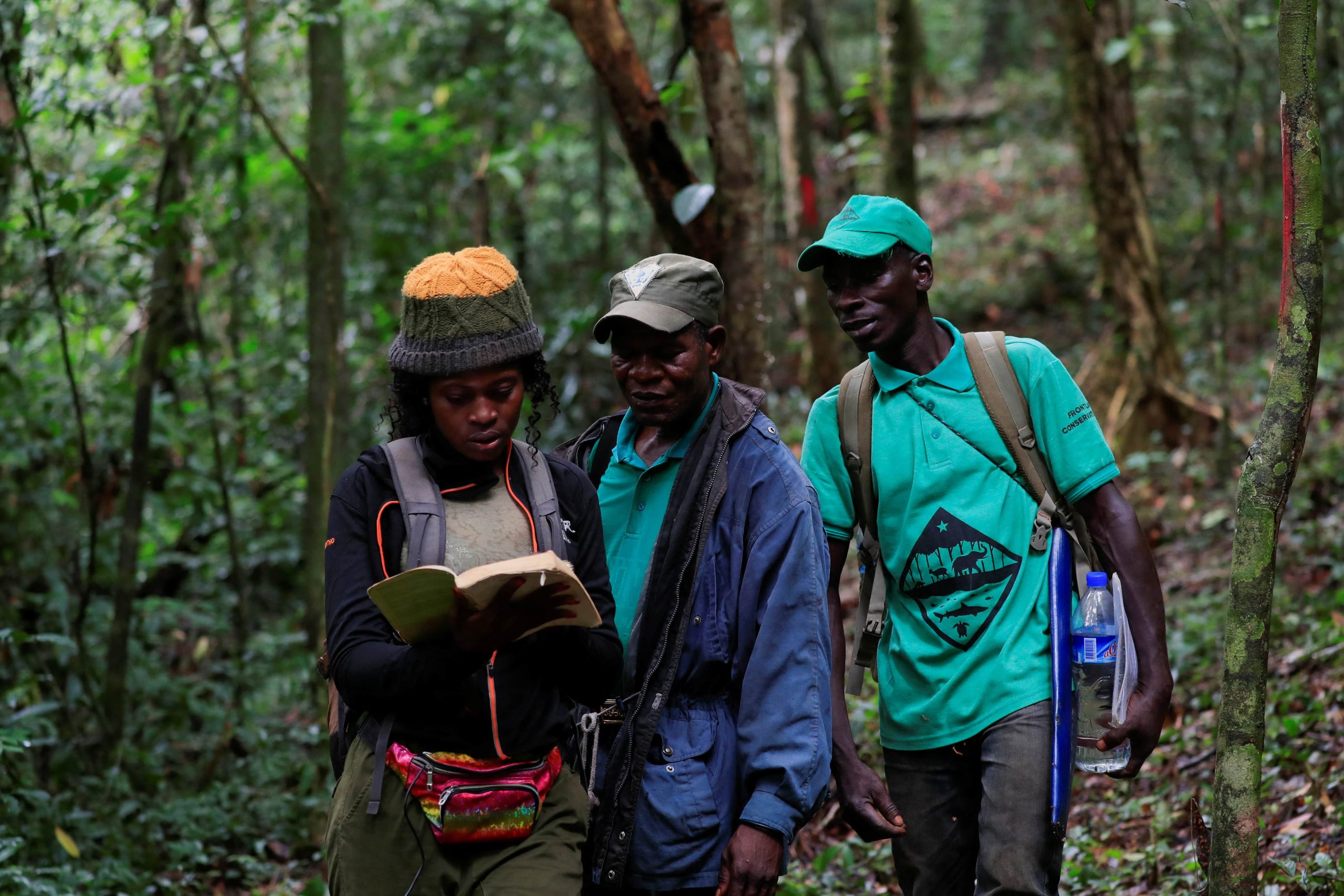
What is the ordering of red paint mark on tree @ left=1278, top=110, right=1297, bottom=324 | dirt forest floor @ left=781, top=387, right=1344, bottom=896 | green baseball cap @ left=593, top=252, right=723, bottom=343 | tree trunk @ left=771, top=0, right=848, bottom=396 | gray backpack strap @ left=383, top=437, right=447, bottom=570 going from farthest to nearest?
1. tree trunk @ left=771, top=0, right=848, bottom=396
2. dirt forest floor @ left=781, top=387, right=1344, bottom=896
3. green baseball cap @ left=593, top=252, right=723, bottom=343
4. red paint mark on tree @ left=1278, top=110, right=1297, bottom=324
5. gray backpack strap @ left=383, top=437, right=447, bottom=570

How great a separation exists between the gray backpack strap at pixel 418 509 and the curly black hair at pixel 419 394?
112mm

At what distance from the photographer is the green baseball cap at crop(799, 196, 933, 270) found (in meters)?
3.33

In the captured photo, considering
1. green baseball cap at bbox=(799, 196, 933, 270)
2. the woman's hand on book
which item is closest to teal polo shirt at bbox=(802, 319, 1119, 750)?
green baseball cap at bbox=(799, 196, 933, 270)

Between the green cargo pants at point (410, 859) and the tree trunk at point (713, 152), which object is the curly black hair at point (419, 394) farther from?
the tree trunk at point (713, 152)

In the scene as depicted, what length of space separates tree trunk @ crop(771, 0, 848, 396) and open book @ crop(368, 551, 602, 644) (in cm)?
944

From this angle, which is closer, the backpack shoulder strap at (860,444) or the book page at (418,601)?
the book page at (418,601)

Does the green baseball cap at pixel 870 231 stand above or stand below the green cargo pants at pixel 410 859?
above

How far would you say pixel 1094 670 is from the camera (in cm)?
326

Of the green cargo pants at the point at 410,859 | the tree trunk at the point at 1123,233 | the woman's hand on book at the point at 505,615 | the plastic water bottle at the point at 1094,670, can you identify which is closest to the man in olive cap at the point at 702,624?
the green cargo pants at the point at 410,859

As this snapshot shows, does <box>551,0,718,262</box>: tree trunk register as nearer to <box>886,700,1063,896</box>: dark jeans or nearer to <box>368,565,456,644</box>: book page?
<box>886,700,1063,896</box>: dark jeans

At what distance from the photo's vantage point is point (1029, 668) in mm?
3209

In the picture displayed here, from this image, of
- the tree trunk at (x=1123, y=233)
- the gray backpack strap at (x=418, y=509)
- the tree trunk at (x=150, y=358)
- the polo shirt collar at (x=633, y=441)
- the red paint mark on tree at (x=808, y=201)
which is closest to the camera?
the gray backpack strap at (x=418, y=509)

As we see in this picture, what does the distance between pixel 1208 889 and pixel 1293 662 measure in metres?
3.73

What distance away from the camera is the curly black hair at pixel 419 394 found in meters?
2.84
